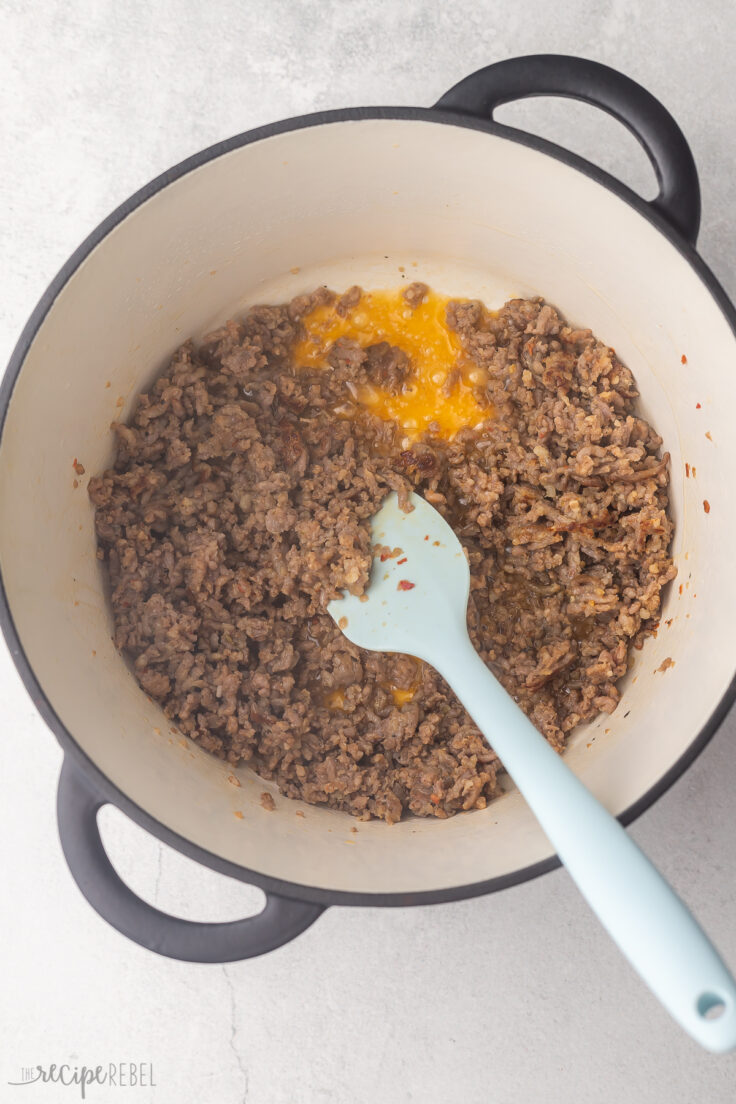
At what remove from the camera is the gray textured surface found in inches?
84.7

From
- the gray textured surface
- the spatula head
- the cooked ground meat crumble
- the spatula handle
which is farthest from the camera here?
the gray textured surface

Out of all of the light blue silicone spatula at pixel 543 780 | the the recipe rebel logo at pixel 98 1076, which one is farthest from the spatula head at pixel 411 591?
the the recipe rebel logo at pixel 98 1076

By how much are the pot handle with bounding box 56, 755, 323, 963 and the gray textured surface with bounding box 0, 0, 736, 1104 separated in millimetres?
Result: 644

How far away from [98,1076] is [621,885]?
5.21 feet

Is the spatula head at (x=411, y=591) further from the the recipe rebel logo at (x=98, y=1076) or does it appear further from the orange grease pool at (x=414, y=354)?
the the recipe rebel logo at (x=98, y=1076)

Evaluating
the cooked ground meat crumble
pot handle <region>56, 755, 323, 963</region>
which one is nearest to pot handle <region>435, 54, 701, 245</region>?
the cooked ground meat crumble

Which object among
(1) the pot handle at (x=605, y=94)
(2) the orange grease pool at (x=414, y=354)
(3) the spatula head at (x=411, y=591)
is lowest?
(3) the spatula head at (x=411, y=591)

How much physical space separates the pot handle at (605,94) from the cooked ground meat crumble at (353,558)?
1.66 ft

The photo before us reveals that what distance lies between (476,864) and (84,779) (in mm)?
791

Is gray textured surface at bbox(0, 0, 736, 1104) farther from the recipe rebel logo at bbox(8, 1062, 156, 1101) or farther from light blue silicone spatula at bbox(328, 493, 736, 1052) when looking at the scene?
light blue silicone spatula at bbox(328, 493, 736, 1052)

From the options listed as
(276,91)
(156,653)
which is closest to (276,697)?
(156,653)

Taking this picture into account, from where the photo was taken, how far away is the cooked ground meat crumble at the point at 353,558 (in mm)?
1957

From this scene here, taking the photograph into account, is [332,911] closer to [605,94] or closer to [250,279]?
[250,279]

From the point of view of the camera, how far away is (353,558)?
75.2 inches
